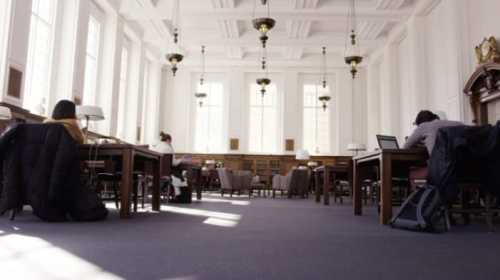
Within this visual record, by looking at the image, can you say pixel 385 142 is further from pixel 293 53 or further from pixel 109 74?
pixel 293 53

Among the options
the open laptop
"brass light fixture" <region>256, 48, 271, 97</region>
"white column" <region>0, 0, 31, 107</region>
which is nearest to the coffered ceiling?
"brass light fixture" <region>256, 48, 271, 97</region>

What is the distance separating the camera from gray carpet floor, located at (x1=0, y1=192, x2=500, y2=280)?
170 cm

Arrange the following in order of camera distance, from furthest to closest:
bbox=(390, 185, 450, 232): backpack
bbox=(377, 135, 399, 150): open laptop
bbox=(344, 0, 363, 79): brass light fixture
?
bbox=(344, 0, 363, 79): brass light fixture
bbox=(377, 135, 399, 150): open laptop
bbox=(390, 185, 450, 232): backpack

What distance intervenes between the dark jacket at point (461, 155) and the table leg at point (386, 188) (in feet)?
1.31

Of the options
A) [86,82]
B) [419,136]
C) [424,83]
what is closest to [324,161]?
[424,83]

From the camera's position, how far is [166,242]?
245cm

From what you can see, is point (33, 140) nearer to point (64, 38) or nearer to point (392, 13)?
point (64, 38)

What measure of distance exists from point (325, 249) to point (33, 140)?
2753mm

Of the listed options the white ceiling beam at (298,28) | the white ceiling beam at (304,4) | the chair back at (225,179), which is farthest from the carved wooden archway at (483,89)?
the chair back at (225,179)

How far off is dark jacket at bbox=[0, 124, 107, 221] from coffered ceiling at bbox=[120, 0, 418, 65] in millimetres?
7068

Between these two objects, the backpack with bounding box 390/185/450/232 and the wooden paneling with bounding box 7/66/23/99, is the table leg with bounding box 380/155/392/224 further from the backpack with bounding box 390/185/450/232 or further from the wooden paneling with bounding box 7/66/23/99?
the wooden paneling with bounding box 7/66/23/99

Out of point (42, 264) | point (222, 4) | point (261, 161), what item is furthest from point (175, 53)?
point (42, 264)

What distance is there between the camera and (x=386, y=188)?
144 inches

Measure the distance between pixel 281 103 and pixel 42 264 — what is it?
1325 cm
